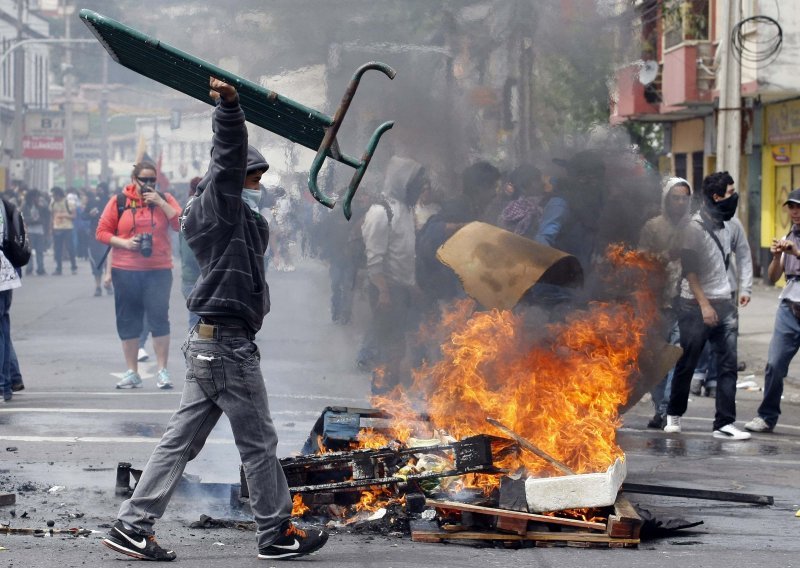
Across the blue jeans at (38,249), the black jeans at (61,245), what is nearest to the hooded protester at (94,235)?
the black jeans at (61,245)

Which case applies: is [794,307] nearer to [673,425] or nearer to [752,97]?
[673,425]

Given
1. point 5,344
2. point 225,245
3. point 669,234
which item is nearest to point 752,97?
point 669,234

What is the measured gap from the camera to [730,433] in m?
8.98

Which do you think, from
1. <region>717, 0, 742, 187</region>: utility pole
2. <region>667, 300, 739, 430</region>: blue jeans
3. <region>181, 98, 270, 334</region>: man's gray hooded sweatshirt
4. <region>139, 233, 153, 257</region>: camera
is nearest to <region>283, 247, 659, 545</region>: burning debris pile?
<region>181, 98, 270, 334</region>: man's gray hooded sweatshirt

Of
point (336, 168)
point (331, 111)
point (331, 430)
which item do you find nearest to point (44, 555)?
point (331, 430)

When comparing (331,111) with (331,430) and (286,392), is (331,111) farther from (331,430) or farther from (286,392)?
(331,430)

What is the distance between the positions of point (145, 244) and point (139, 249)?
0.07 metres

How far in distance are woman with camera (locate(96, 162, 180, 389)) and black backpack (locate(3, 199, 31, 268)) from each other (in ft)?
2.07

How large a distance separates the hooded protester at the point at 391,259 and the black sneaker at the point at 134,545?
13.6 feet

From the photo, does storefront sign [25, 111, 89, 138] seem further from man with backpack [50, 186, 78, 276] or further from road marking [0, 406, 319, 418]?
road marking [0, 406, 319, 418]

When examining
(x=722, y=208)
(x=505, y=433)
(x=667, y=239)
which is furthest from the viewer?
(x=722, y=208)

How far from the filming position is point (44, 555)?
17.3 feet

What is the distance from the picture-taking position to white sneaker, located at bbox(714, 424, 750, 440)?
353 inches

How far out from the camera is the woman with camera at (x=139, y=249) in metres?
10.6
